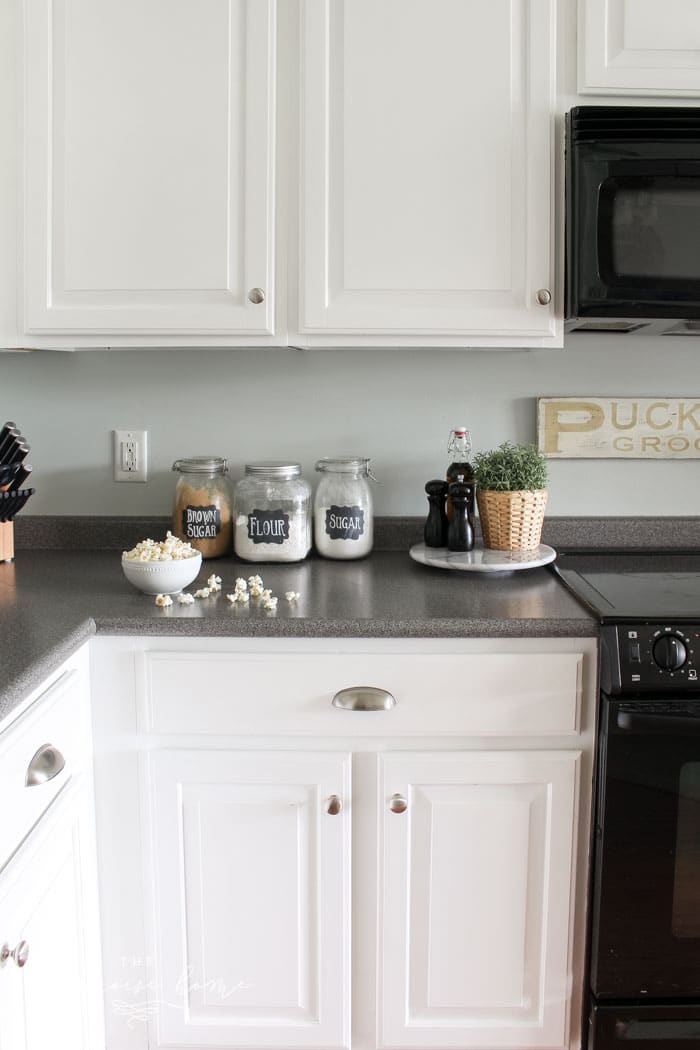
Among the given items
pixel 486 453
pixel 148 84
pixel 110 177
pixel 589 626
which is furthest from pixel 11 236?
pixel 589 626

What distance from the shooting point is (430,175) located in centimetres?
→ 174

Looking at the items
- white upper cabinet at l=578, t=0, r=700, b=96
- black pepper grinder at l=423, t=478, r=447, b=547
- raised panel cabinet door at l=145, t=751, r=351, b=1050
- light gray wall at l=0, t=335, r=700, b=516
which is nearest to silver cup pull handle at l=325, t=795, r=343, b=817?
raised panel cabinet door at l=145, t=751, r=351, b=1050

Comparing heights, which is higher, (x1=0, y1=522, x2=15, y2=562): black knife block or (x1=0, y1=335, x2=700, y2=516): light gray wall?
(x1=0, y1=335, x2=700, y2=516): light gray wall

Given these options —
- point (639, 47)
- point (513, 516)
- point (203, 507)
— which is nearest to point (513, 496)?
point (513, 516)

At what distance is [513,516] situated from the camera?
188 centimetres

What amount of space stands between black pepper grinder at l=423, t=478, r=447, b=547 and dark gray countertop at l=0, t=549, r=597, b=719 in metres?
0.15

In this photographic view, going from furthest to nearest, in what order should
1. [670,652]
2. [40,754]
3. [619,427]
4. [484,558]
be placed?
[619,427] → [484,558] → [670,652] → [40,754]

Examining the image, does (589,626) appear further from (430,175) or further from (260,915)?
(430,175)

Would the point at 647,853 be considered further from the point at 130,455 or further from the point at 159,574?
the point at 130,455

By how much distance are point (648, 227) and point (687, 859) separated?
1081 mm

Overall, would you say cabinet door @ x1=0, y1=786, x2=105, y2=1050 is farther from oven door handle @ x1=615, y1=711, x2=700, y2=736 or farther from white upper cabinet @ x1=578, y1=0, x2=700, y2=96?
white upper cabinet @ x1=578, y1=0, x2=700, y2=96

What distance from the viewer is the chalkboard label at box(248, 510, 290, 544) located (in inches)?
75.4

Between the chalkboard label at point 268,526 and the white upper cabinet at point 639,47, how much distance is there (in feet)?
3.22

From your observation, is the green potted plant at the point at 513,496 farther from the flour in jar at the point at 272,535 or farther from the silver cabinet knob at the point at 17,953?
the silver cabinet knob at the point at 17,953
